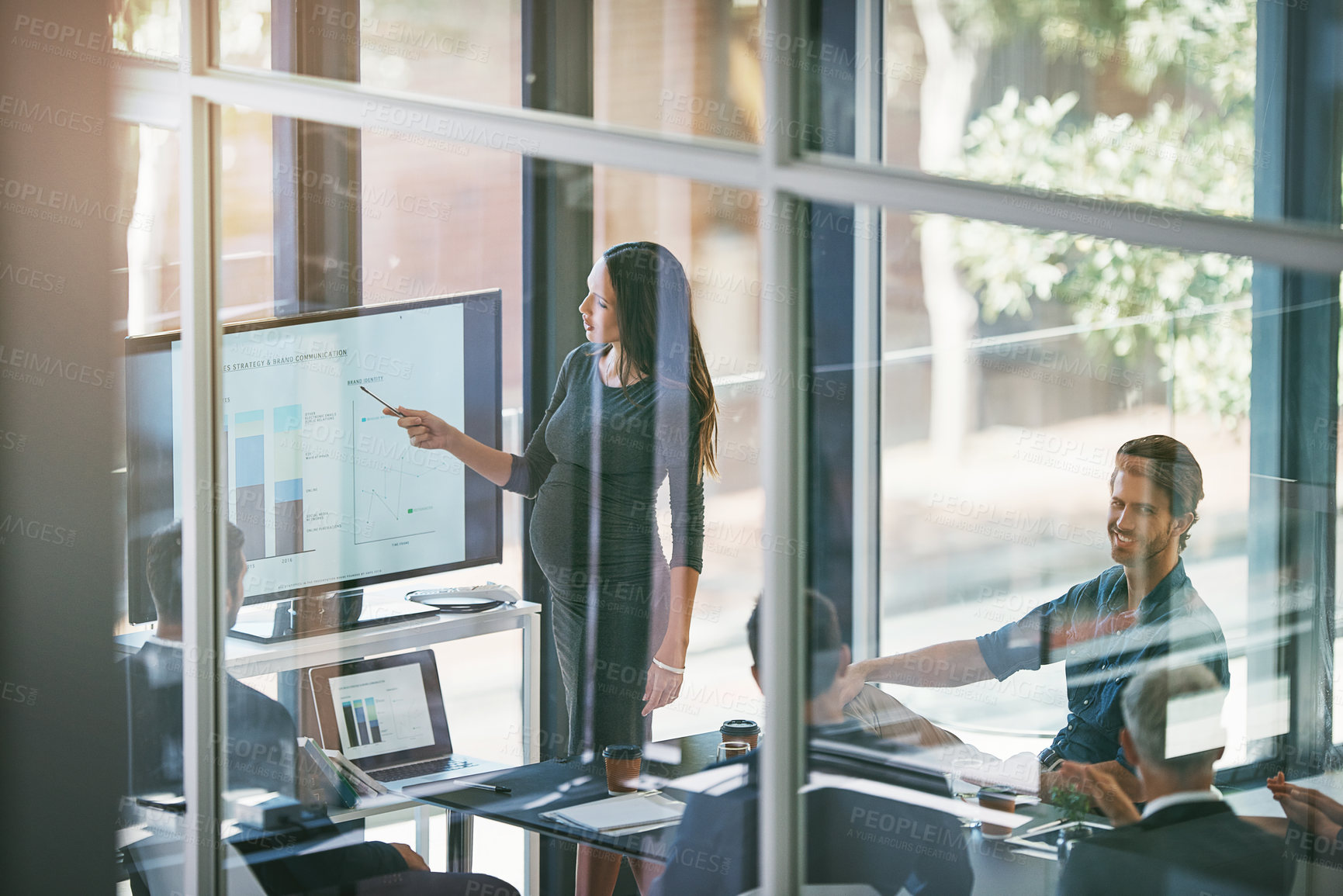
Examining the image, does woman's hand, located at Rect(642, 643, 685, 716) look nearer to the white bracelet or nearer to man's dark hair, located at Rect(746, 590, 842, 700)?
the white bracelet

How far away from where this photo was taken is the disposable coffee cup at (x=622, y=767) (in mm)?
2311

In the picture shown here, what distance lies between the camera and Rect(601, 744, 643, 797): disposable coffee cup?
2.31 metres

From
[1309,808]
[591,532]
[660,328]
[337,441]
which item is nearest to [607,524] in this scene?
[591,532]

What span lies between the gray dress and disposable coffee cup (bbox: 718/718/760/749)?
245 millimetres

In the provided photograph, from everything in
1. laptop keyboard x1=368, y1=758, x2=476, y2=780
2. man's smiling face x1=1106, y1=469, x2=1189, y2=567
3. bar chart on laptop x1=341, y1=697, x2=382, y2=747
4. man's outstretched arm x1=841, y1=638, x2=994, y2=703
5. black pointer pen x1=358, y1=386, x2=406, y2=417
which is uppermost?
black pointer pen x1=358, y1=386, x2=406, y2=417

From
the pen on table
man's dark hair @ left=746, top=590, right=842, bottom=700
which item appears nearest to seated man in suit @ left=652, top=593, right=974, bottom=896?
man's dark hair @ left=746, top=590, right=842, bottom=700

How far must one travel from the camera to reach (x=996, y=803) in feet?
5.64

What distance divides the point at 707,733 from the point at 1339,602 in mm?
1057

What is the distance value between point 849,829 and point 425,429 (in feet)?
4.45

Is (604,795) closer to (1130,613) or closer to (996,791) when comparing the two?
(996,791)

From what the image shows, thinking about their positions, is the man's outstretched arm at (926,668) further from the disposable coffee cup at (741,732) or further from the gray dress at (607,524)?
the gray dress at (607,524)

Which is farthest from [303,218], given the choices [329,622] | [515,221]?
[329,622]

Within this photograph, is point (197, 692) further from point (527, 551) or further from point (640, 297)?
point (640, 297)

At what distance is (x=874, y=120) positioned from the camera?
72.7 inches
